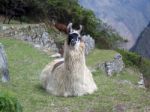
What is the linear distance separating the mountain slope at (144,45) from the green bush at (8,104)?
56.0 metres

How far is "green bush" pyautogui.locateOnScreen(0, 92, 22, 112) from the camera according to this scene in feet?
24.3

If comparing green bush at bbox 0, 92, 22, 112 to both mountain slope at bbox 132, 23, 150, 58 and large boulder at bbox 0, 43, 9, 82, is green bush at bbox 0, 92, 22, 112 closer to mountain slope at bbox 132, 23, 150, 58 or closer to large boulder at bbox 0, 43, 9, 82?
large boulder at bbox 0, 43, 9, 82

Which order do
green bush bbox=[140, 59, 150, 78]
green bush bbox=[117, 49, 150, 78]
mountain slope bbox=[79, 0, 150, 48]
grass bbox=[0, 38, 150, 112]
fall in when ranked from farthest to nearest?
mountain slope bbox=[79, 0, 150, 48]
green bush bbox=[117, 49, 150, 78]
green bush bbox=[140, 59, 150, 78]
grass bbox=[0, 38, 150, 112]

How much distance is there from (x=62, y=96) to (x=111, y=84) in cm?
213

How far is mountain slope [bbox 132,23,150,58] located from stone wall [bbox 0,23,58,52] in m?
29.3

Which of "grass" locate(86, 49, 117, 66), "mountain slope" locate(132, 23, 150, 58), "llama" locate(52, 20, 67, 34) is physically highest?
"llama" locate(52, 20, 67, 34)

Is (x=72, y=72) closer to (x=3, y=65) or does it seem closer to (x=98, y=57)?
(x=3, y=65)

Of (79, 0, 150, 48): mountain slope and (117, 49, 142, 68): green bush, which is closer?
(117, 49, 142, 68): green bush

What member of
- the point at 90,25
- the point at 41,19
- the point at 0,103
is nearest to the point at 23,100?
the point at 0,103

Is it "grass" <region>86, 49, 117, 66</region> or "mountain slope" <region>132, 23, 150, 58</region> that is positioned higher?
"grass" <region>86, 49, 117, 66</region>

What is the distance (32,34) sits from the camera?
3331cm

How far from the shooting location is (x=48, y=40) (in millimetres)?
35406

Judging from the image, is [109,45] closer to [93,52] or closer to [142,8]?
[93,52]

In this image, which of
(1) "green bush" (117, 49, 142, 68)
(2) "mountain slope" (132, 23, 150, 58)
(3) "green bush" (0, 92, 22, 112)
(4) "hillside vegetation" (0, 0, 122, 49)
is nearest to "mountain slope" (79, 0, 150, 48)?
(2) "mountain slope" (132, 23, 150, 58)
